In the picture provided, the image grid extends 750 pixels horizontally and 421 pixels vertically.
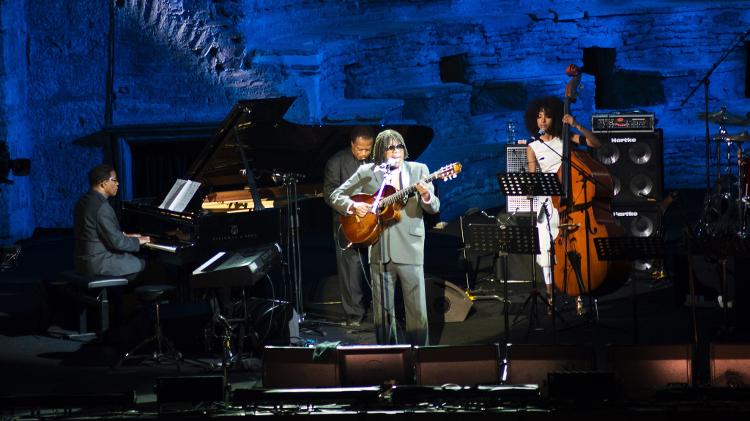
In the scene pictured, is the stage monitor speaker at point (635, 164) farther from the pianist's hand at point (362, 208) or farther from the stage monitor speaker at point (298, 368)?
the stage monitor speaker at point (298, 368)

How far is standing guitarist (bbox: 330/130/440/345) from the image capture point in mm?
7727

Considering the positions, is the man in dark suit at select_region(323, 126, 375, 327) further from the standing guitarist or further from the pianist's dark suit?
the pianist's dark suit

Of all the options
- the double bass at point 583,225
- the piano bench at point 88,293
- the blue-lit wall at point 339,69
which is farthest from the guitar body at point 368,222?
the blue-lit wall at point 339,69

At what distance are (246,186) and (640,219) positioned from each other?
439 cm

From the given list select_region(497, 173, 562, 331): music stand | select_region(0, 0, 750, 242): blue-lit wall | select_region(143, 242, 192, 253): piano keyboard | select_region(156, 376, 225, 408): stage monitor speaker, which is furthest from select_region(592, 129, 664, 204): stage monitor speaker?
select_region(156, 376, 225, 408): stage monitor speaker

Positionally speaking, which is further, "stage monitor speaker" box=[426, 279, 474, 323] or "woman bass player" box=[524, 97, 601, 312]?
"stage monitor speaker" box=[426, 279, 474, 323]

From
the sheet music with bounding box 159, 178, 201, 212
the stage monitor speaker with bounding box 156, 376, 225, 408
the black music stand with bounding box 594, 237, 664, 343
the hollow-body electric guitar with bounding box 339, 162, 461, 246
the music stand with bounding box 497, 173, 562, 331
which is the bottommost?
the stage monitor speaker with bounding box 156, 376, 225, 408

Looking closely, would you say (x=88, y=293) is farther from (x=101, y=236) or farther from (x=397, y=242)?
(x=397, y=242)

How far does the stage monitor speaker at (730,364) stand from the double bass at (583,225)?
226 cm

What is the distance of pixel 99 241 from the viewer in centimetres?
920

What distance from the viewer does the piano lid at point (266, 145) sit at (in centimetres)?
973

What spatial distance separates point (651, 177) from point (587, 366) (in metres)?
5.49

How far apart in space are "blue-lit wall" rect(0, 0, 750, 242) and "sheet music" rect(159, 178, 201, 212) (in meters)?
5.92

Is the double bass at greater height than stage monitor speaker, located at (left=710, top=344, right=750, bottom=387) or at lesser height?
greater
